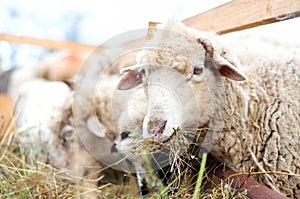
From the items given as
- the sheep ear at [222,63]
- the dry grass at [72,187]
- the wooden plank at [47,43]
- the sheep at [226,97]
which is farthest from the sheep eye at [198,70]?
the wooden plank at [47,43]

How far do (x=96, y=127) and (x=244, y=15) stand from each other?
1.33m

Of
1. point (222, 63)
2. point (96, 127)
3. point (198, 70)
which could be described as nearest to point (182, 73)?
point (198, 70)

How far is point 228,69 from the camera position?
1981mm

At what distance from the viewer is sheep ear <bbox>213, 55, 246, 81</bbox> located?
6.41 ft

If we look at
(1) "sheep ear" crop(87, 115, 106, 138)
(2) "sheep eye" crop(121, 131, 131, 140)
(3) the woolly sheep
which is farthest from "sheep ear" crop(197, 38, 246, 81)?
(3) the woolly sheep

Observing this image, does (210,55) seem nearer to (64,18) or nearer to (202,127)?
(202,127)

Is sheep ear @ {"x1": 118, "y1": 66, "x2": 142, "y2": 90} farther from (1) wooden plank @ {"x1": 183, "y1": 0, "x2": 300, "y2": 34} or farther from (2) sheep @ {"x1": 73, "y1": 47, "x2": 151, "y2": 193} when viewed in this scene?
(1) wooden plank @ {"x1": 183, "y1": 0, "x2": 300, "y2": 34}

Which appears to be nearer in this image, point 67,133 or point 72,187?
point 72,187

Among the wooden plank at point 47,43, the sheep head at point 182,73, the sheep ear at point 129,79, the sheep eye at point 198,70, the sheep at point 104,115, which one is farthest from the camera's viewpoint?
the wooden plank at point 47,43

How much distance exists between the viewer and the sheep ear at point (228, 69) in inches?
77.0

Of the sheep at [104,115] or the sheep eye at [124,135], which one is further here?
the sheep at [104,115]

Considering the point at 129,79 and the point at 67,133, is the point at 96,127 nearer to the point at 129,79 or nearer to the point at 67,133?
the point at 67,133

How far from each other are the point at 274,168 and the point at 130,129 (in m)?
0.80

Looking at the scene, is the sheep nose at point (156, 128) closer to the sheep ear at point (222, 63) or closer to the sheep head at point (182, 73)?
the sheep head at point (182, 73)
